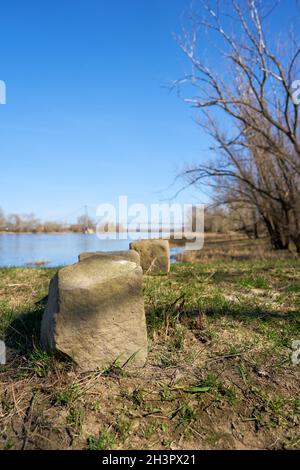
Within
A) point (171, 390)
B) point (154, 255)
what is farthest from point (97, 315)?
point (154, 255)

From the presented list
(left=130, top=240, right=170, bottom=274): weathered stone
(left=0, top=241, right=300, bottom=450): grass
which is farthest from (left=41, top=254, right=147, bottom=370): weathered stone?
(left=130, top=240, right=170, bottom=274): weathered stone

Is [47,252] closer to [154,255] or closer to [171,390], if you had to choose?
[154,255]

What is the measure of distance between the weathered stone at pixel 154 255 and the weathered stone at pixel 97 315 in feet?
9.27

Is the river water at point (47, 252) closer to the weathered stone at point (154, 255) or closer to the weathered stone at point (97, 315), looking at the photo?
the weathered stone at point (154, 255)

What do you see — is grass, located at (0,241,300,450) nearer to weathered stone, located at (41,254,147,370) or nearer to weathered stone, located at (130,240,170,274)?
weathered stone, located at (41,254,147,370)

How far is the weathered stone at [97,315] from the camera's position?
8.46 ft

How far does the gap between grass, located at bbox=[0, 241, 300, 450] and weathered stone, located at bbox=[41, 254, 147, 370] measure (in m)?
0.12

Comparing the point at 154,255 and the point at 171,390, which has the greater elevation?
the point at 154,255

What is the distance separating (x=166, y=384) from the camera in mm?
2633

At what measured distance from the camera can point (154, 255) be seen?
6.06 meters

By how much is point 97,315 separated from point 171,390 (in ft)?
2.42

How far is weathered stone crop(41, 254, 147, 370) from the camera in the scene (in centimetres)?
258

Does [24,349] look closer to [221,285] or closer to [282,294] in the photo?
[221,285]

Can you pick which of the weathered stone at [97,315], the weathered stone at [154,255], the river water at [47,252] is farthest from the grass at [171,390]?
the river water at [47,252]
